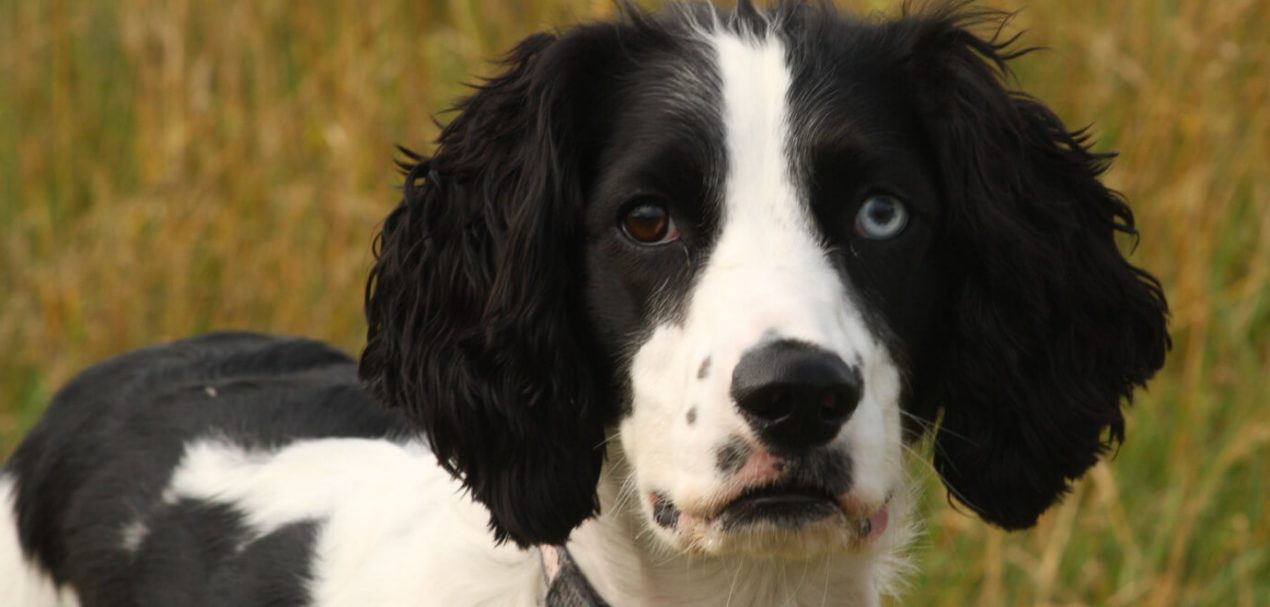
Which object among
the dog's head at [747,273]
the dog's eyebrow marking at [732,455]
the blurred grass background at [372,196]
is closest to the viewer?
the dog's eyebrow marking at [732,455]

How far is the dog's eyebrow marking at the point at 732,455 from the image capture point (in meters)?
2.77

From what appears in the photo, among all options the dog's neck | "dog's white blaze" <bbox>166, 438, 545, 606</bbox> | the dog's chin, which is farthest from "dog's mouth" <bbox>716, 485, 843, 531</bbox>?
"dog's white blaze" <bbox>166, 438, 545, 606</bbox>

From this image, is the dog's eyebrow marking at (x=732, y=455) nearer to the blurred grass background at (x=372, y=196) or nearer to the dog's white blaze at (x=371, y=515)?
the dog's white blaze at (x=371, y=515)

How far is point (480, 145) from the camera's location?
3.26 metres

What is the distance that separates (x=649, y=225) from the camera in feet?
10.1

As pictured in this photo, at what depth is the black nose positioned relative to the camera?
8.74 feet

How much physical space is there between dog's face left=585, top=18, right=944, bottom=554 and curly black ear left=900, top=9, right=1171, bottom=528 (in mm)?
Answer: 76

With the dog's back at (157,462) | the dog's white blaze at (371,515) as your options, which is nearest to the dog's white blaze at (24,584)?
the dog's back at (157,462)

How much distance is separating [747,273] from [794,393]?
252 millimetres

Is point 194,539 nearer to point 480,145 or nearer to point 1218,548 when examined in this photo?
point 480,145

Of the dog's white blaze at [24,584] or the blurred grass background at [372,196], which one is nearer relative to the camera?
the dog's white blaze at [24,584]

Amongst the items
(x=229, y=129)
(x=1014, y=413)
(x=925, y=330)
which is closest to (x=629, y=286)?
(x=925, y=330)

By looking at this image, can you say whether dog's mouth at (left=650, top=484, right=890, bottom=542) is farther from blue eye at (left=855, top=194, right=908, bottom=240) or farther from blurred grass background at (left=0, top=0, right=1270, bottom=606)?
blurred grass background at (left=0, top=0, right=1270, bottom=606)

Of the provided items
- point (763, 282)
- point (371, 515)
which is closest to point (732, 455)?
point (763, 282)
